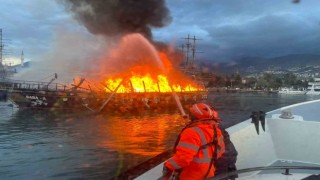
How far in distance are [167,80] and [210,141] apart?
4594 cm

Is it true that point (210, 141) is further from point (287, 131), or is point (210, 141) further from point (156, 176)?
point (287, 131)

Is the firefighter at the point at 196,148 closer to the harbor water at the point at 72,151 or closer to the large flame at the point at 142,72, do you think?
the harbor water at the point at 72,151

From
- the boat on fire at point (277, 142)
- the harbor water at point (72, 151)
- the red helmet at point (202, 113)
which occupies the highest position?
the red helmet at point (202, 113)

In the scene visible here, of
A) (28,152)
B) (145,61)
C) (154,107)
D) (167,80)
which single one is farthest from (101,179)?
(167,80)

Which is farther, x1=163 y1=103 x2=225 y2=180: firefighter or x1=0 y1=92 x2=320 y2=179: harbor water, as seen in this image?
x1=0 y1=92 x2=320 y2=179: harbor water

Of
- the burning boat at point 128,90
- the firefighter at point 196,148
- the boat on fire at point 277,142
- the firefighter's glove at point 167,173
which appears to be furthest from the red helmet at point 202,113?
the burning boat at point 128,90

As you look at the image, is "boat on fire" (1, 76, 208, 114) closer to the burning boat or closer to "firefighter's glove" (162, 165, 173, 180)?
the burning boat

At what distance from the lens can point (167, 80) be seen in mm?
48844

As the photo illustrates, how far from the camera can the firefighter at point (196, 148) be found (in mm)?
2807

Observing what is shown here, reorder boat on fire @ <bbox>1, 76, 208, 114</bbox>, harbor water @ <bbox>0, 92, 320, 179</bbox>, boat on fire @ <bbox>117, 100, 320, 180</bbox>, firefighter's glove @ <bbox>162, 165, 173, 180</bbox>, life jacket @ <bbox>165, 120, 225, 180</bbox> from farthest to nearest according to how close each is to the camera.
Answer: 1. boat on fire @ <bbox>1, 76, 208, 114</bbox>
2. harbor water @ <bbox>0, 92, 320, 179</bbox>
3. boat on fire @ <bbox>117, 100, 320, 180</bbox>
4. firefighter's glove @ <bbox>162, 165, 173, 180</bbox>
5. life jacket @ <bbox>165, 120, 225, 180</bbox>

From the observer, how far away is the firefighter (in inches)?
110

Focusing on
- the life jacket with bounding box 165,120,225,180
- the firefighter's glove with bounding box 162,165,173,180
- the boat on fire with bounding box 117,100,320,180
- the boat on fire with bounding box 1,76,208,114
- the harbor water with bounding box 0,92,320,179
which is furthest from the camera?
the boat on fire with bounding box 1,76,208,114

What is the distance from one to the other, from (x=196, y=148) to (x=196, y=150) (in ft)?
0.05

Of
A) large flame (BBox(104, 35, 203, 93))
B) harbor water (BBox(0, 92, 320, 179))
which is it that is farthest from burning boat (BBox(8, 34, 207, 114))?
harbor water (BBox(0, 92, 320, 179))
